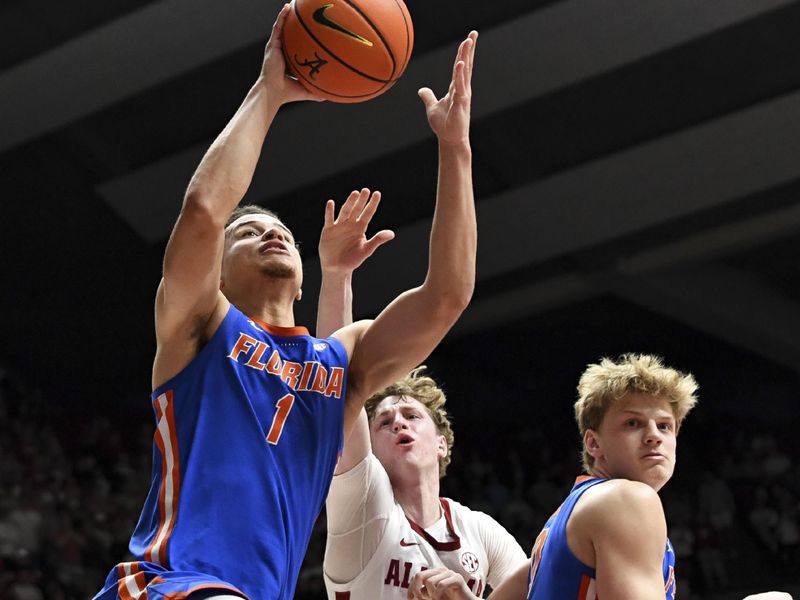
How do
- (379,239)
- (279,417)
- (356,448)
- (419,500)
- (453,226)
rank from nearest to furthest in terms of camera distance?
(279,417), (453,226), (379,239), (356,448), (419,500)

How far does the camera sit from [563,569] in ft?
9.02

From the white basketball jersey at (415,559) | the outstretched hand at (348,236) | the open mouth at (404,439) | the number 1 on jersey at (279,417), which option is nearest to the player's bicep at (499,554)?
the white basketball jersey at (415,559)

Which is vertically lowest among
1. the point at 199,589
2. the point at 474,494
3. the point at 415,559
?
the point at 199,589

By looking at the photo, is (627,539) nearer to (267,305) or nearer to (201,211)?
(267,305)

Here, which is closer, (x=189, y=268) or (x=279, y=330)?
(x=189, y=268)

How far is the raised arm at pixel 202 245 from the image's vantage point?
261 cm

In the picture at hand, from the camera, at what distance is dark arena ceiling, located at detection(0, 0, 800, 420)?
12.1 meters

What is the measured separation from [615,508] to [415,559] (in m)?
1.36

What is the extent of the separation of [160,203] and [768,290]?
28.2 feet

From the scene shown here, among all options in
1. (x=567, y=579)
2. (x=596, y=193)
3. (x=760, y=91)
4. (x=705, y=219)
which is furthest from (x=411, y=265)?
(x=567, y=579)

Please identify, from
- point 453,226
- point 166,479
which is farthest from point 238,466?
point 453,226

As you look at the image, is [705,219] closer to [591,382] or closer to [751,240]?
[751,240]

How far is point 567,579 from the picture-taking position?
108 inches

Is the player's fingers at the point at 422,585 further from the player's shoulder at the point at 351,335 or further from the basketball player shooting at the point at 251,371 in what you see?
the player's shoulder at the point at 351,335
